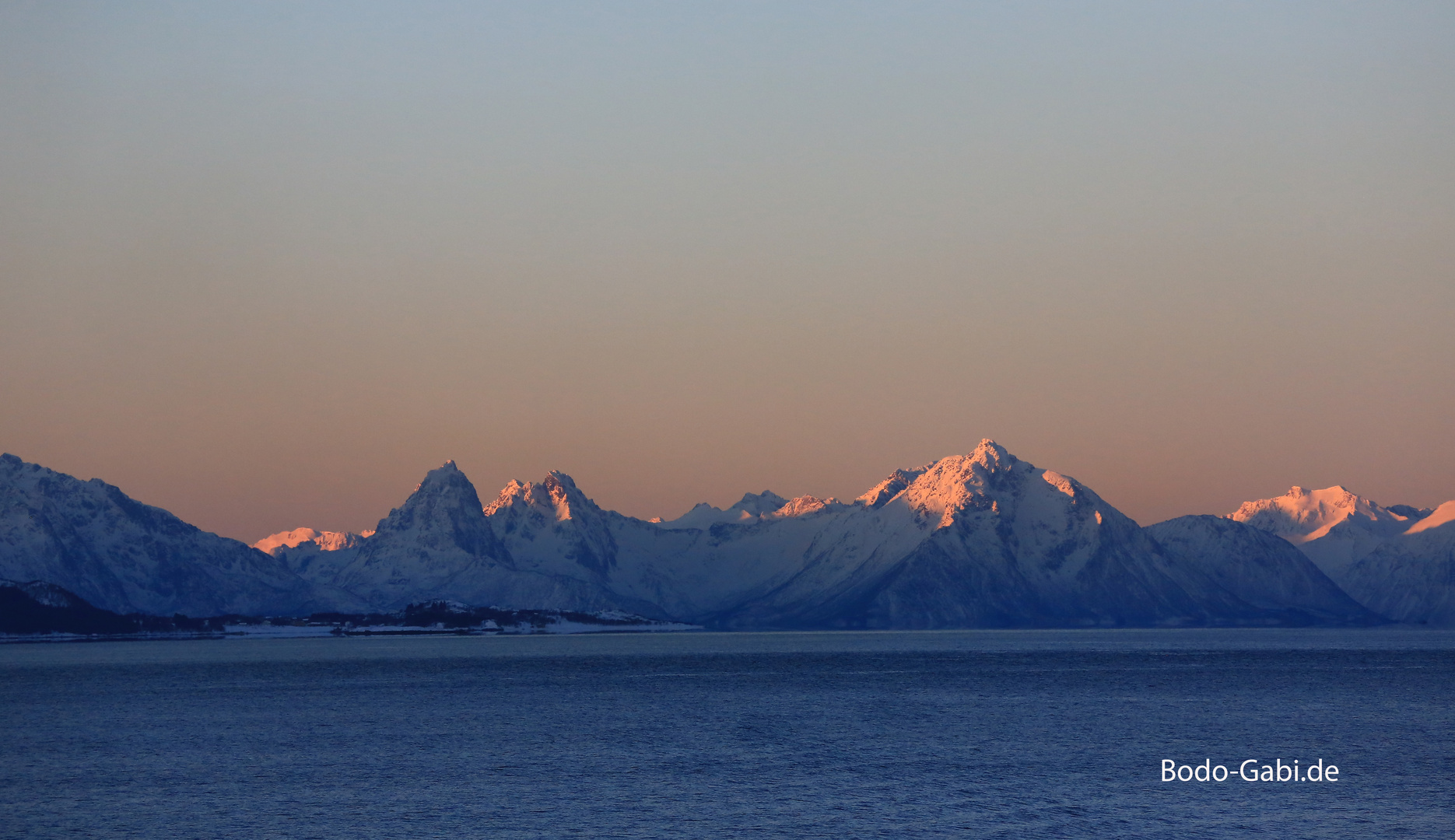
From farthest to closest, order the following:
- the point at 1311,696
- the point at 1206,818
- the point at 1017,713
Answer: the point at 1311,696
the point at 1017,713
the point at 1206,818

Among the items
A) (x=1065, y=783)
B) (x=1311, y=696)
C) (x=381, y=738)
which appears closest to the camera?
(x=1065, y=783)

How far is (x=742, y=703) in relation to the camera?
164 metres

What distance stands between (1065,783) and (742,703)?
71.6 m

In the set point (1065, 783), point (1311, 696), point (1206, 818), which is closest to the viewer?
point (1206, 818)

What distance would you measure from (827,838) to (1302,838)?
24248mm

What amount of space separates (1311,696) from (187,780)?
11860 cm

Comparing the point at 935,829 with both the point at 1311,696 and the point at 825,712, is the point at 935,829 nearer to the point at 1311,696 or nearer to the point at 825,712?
the point at 825,712

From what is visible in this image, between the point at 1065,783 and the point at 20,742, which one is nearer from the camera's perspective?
the point at 1065,783

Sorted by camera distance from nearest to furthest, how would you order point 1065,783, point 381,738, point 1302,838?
point 1302,838
point 1065,783
point 381,738

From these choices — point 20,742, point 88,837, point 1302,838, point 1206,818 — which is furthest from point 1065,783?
point 20,742

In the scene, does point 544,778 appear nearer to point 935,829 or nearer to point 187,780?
point 187,780

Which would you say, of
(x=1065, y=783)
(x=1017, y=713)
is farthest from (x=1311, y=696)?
(x=1065, y=783)

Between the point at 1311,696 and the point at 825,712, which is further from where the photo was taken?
the point at 1311,696

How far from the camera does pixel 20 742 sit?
12688cm
